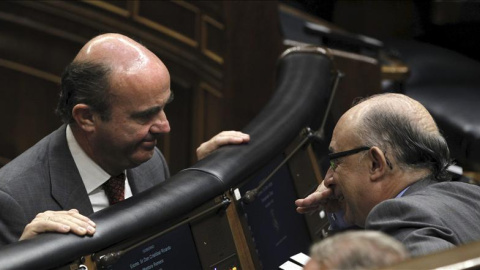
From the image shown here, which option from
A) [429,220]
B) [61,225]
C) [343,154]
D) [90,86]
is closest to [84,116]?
[90,86]

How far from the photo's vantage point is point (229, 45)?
3.88 metres

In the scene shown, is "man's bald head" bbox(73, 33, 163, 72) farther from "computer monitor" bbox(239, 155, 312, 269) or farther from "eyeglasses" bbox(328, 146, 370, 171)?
"eyeglasses" bbox(328, 146, 370, 171)

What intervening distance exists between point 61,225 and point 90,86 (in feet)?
1.72

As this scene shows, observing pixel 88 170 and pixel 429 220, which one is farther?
pixel 88 170

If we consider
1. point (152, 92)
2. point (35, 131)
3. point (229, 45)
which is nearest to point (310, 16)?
point (229, 45)

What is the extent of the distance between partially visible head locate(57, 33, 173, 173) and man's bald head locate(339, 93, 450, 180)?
524 millimetres

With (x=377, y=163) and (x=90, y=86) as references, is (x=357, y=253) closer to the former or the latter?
(x=377, y=163)

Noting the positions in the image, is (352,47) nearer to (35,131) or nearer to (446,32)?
(446,32)

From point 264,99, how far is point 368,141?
197 cm

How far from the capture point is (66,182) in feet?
7.25

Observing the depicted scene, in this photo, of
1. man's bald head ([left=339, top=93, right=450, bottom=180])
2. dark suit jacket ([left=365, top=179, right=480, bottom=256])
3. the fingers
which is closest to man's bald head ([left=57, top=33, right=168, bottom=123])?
the fingers

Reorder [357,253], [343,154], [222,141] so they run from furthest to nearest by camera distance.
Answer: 1. [222,141]
2. [343,154]
3. [357,253]

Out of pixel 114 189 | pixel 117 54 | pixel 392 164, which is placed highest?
pixel 117 54

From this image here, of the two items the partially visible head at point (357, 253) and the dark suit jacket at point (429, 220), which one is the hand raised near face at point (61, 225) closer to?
the dark suit jacket at point (429, 220)
